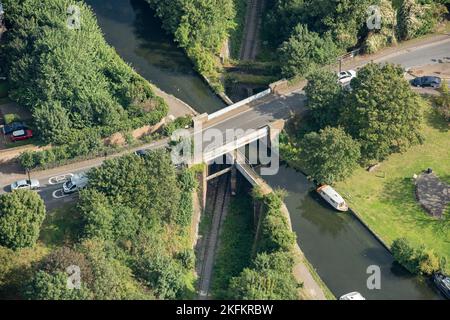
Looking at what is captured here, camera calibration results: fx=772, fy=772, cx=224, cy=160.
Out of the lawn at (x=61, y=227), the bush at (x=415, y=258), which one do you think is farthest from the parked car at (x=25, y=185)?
the bush at (x=415, y=258)

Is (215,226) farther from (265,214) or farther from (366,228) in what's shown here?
(366,228)

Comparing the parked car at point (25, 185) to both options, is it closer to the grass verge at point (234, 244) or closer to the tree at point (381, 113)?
the grass verge at point (234, 244)

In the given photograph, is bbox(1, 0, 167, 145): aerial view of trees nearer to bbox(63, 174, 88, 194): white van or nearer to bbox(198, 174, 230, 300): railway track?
bbox(63, 174, 88, 194): white van

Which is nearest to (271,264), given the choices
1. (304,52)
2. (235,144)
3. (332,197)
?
(332,197)

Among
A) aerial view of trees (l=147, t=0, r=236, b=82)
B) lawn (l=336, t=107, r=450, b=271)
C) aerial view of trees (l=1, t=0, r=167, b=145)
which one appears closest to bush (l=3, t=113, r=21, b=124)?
aerial view of trees (l=1, t=0, r=167, b=145)
